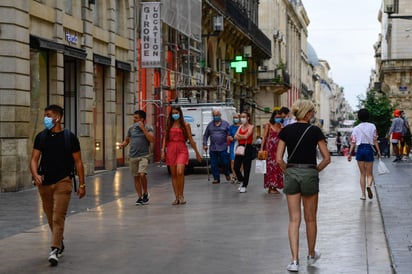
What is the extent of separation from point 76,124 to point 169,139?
968 centimetres

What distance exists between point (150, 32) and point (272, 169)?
47.5 feet

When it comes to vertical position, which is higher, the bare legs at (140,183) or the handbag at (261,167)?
the handbag at (261,167)

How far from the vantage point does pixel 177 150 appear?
1503cm

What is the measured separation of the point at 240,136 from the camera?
1864 centimetres

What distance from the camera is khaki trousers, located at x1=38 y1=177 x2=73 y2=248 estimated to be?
899 cm

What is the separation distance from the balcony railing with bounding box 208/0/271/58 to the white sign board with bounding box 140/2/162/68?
35.1ft

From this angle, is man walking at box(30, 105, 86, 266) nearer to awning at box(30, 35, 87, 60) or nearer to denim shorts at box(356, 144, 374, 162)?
denim shorts at box(356, 144, 374, 162)

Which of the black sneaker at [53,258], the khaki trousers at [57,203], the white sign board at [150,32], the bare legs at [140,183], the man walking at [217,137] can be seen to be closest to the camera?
the black sneaker at [53,258]

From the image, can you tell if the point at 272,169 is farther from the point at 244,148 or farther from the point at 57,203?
the point at 57,203

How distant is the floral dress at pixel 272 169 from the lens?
56.2 ft

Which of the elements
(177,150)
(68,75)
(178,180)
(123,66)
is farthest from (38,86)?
(123,66)

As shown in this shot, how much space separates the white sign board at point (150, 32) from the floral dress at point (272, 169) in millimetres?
13680

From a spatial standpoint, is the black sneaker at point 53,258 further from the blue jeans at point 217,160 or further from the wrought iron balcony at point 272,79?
the wrought iron balcony at point 272,79

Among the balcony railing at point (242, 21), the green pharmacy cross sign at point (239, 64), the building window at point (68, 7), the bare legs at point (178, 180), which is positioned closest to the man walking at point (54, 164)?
the bare legs at point (178, 180)
